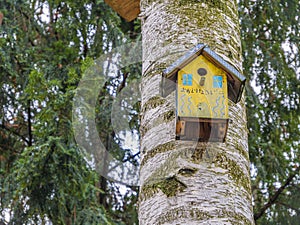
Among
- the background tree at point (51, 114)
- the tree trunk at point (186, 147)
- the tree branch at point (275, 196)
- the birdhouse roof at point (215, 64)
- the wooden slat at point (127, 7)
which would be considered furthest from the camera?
the tree branch at point (275, 196)

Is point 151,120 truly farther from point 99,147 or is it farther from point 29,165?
point 99,147

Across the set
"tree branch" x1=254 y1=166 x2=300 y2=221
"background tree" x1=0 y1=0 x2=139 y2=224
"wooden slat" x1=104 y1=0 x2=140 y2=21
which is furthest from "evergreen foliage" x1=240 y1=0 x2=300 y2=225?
"wooden slat" x1=104 y1=0 x2=140 y2=21

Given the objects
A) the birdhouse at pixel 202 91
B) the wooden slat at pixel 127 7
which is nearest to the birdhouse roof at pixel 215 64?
the birdhouse at pixel 202 91

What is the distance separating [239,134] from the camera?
1.52 metres

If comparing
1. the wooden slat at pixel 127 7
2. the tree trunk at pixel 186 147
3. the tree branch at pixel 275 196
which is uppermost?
the wooden slat at pixel 127 7

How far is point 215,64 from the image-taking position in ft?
5.05

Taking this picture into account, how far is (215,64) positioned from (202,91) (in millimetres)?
96

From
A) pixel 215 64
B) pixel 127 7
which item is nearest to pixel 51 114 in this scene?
pixel 127 7

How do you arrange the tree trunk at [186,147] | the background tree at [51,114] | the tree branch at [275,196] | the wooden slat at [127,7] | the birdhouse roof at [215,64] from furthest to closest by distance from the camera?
the tree branch at [275,196] → the background tree at [51,114] → the wooden slat at [127,7] → the birdhouse roof at [215,64] → the tree trunk at [186,147]

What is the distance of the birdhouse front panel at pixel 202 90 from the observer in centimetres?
143

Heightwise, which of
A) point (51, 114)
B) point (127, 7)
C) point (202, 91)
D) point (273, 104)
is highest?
point (273, 104)

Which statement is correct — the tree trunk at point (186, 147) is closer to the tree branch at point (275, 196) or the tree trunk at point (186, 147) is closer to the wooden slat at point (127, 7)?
the wooden slat at point (127, 7)

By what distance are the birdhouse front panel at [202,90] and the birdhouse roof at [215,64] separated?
11mm

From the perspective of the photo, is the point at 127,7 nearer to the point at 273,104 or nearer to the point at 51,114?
the point at 51,114
